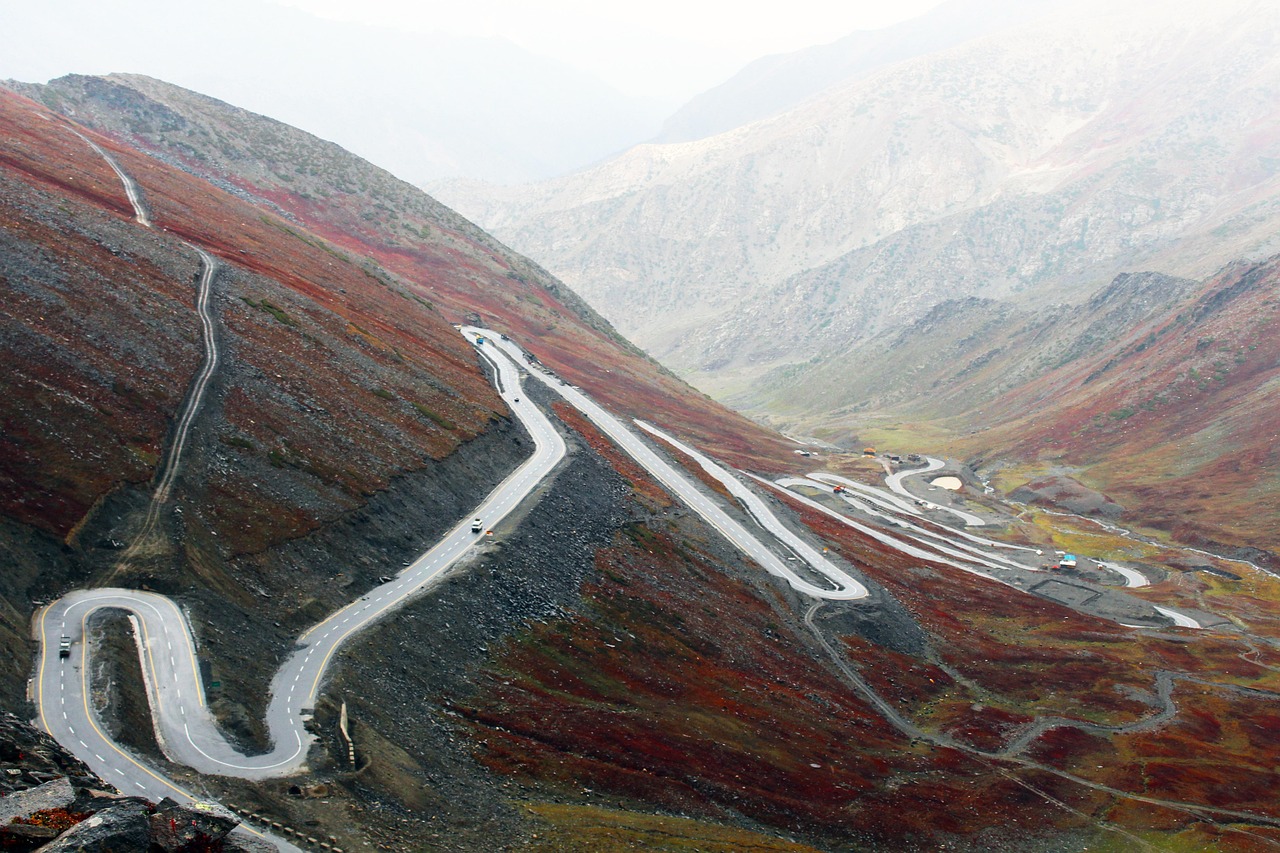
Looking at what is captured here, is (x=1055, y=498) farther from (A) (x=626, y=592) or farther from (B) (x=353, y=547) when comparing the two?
(B) (x=353, y=547)

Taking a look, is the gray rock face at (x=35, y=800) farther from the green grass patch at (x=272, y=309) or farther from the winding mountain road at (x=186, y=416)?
the green grass patch at (x=272, y=309)

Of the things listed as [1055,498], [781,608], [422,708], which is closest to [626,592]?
[781,608]

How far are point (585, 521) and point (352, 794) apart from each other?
4378cm

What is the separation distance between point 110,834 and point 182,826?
249cm

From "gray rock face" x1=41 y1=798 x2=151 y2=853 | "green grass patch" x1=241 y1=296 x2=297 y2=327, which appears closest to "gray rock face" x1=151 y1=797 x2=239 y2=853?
"gray rock face" x1=41 y1=798 x2=151 y2=853

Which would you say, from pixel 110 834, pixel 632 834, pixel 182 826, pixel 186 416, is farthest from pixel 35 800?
pixel 186 416

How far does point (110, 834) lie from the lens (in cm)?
2200

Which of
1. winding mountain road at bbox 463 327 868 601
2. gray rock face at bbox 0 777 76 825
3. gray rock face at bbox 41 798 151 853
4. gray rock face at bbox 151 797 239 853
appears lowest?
winding mountain road at bbox 463 327 868 601

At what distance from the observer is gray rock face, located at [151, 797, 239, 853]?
2359 centimetres

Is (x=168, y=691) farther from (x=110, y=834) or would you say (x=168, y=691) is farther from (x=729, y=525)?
(x=729, y=525)

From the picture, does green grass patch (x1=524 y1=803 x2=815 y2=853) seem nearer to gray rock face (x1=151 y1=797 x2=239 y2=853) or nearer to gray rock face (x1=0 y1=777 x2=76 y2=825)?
gray rock face (x1=151 y1=797 x2=239 y2=853)

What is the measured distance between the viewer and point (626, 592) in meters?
70.5

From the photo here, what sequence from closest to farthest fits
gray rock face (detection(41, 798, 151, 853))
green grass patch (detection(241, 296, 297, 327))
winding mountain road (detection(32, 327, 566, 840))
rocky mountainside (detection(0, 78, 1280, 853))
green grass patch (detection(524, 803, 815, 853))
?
gray rock face (detection(41, 798, 151, 853)) < winding mountain road (detection(32, 327, 566, 840)) < green grass patch (detection(524, 803, 815, 853)) < rocky mountainside (detection(0, 78, 1280, 853)) < green grass patch (detection(241, 296, 297, 327))

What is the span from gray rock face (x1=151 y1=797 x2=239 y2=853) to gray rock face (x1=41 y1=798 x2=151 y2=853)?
77 cm
